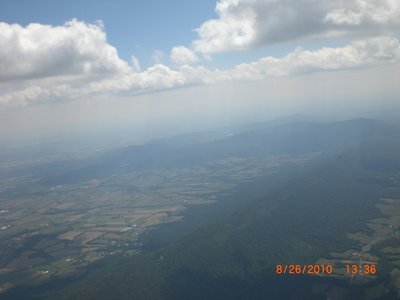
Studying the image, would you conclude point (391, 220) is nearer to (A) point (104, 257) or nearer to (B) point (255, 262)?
(B) point (255, 262)

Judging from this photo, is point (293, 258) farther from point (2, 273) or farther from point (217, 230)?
point (2, 273)

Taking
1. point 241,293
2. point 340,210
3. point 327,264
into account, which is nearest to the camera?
point 241,293

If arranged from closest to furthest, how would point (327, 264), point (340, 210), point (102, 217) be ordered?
point (327, 264), point (340, 210), point (102, 217)

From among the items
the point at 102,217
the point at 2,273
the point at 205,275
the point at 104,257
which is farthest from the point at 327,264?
the point at 102,217

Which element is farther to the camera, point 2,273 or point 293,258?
point 2,273

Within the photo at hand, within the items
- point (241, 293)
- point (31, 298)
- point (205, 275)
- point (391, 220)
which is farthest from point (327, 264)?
point (31, 298)
